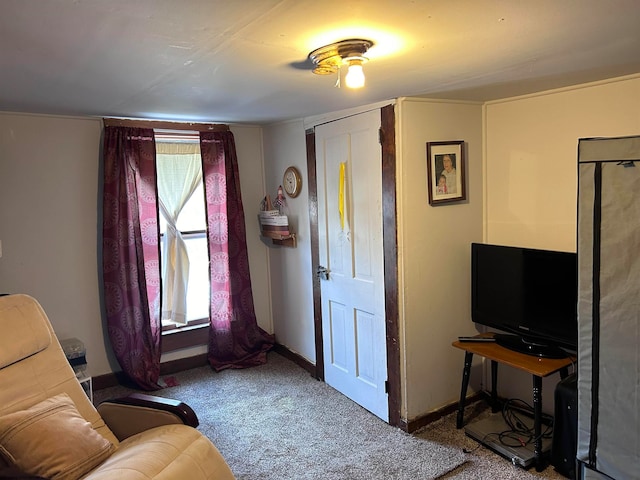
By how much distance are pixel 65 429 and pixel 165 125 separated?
237cm

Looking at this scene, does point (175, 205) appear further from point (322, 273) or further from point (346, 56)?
point (346, 56)

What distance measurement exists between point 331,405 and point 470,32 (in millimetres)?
2591

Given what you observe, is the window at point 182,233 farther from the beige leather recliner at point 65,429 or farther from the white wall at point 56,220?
the beige leather recliner at point 65,429

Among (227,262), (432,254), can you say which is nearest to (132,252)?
(227,262)

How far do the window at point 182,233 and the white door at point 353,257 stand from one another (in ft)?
3.76

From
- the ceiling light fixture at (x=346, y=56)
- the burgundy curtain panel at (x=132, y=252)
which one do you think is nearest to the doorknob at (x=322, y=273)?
the burgundy curtain panel at (x=132, y=252)

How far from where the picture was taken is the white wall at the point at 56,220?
10.6ft

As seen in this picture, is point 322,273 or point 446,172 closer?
point 446,172

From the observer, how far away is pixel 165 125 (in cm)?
363

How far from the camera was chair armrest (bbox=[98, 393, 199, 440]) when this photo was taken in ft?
7.20

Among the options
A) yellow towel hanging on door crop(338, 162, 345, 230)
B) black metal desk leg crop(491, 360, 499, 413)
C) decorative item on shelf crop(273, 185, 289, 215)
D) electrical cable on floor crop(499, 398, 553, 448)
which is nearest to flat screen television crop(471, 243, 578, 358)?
black metal desk leg crop(491, 360, 499, 413)

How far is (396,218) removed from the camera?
2807mm

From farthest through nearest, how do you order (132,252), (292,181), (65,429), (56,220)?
(292,181) → (132,252) → (56,220) → (65,429)

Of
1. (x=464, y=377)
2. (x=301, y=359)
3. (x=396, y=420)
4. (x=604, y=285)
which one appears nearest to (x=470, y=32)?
(x=604, y=285)
